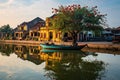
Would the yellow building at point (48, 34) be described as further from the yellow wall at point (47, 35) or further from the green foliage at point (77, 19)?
the green foliage at point (77, 19)

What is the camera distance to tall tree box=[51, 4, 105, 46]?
43.1m

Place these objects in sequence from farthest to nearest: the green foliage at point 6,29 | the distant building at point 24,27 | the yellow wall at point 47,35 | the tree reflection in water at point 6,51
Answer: the green foliage at point 6,29, the distant building at point 24,27, the yellow wall at point 47,35, the tree reflection in water at point 6,51

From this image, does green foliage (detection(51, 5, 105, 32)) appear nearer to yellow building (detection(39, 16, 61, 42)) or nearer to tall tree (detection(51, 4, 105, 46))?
tall tree (detection(51, 4, 105, 46))

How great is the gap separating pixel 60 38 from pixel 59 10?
15.1m

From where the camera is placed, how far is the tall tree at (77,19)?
43125 millimetres

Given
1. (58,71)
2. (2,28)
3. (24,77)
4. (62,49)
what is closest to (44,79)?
(24,77)

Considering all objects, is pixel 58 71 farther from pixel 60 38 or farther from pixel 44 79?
pixel 60 38

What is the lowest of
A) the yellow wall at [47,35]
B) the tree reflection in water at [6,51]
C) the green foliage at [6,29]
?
the tree reflection in water at [6,51]

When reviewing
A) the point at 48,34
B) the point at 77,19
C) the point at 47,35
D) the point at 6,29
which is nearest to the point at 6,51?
the point at 77,19

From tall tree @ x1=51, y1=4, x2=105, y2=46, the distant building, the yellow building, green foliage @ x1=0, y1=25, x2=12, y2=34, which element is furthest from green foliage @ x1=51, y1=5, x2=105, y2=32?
green foliage @ x1=0, y1=25, x2=12, y2=34

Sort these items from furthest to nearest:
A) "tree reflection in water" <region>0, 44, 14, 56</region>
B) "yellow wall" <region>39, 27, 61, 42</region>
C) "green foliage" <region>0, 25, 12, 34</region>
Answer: "green foliage" <region>0, 25, 12, 34</region> < "yellow wall" <region>39, 27, 61, 42</region> < "tree reflection in water" <region>0, 44, 14, 56</region>

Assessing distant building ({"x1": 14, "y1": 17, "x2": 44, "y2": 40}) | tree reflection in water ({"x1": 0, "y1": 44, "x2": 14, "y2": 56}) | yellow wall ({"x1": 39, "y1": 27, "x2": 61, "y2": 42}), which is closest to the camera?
tree reflection in water ({"x1": 0, "y1": 44, "x2": 14, "y2": 56})

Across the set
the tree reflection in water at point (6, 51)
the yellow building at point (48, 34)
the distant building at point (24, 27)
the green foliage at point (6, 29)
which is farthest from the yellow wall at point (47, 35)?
the green foliage at point (6, 29)

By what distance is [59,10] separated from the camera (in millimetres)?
44844
